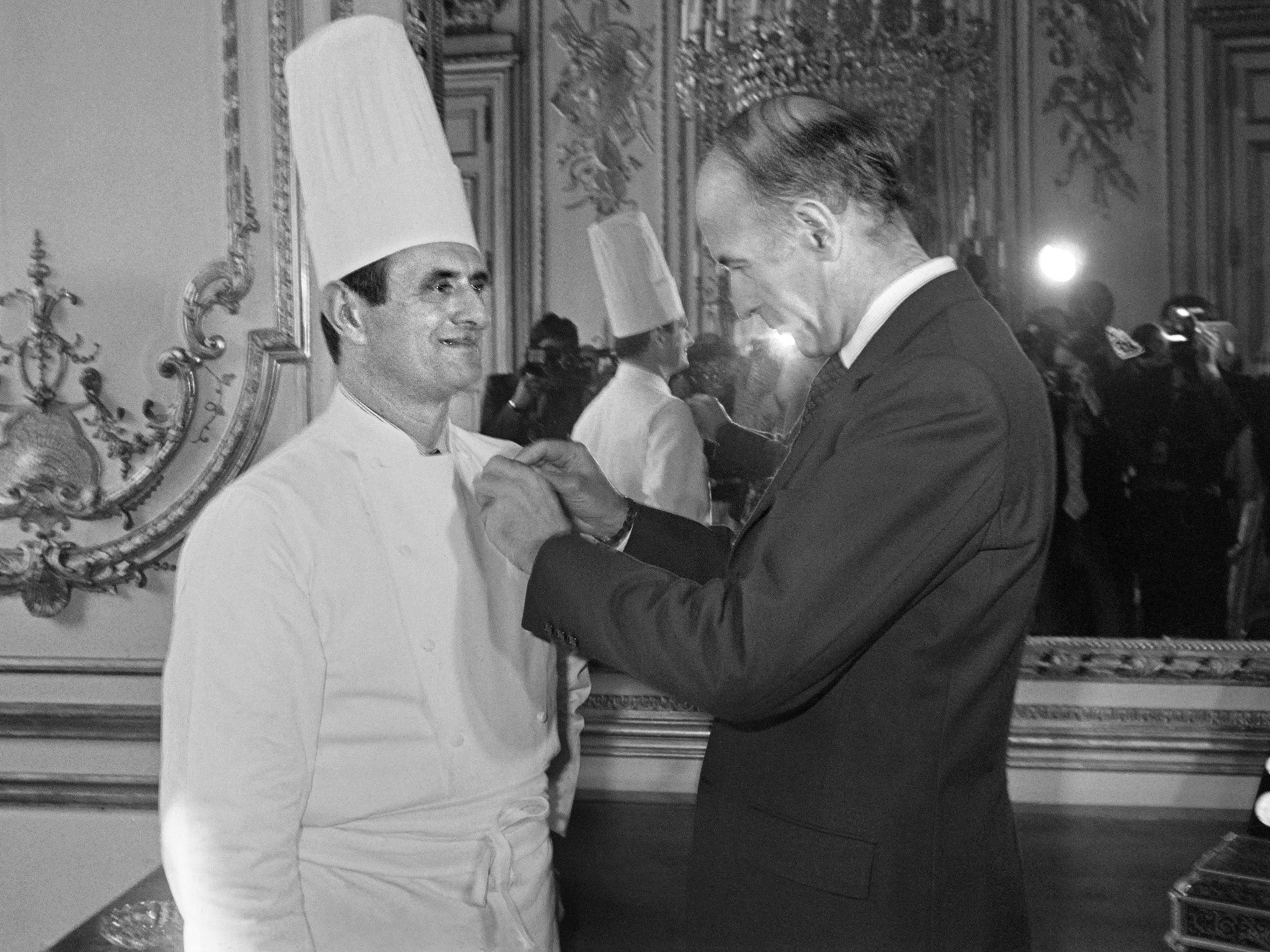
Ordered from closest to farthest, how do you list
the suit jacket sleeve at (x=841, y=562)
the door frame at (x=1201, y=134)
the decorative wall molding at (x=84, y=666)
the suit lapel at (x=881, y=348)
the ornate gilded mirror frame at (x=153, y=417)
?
the suit jacket sleeve at (x=841, y=562)
the suit lapel at (x=881, y=348)
the door frame at (x=1201, y=134)
the ornate gilded mirror frame at (x=153, y=417)
the decorative wall molding at (x=84, y=666)

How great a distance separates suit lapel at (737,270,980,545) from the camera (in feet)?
4.12

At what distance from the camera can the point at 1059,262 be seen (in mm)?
2193

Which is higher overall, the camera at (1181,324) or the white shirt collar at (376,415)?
the camera at (1181,324)

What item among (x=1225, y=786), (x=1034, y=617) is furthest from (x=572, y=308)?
(x=1225, y=786)

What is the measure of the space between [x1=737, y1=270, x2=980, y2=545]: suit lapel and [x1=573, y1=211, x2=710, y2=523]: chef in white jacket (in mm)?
885

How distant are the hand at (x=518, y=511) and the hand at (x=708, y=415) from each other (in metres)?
0.81

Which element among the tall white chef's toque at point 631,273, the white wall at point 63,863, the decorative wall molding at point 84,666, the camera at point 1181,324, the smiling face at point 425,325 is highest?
the tall white chef's toque at point 631,273

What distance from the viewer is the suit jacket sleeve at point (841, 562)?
1141 mm

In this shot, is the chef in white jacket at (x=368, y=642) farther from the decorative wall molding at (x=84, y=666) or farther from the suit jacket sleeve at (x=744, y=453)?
the decorative wall molding at (x=84, y=666)

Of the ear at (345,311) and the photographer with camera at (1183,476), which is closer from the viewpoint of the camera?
the ear at (345,311)

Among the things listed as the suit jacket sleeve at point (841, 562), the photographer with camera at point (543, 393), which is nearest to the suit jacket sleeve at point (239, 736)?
the suit jacket sleeve at point (841, 562)

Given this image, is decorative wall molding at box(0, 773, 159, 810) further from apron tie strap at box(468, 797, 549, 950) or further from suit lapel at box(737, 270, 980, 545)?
suit lapel at box(737, 270, 980, 545)

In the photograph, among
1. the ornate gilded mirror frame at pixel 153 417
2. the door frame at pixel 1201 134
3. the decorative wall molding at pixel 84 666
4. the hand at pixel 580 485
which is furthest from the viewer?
the decorative wall molding at pixel 84 666

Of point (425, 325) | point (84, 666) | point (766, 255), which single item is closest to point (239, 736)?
point (425, 325)
